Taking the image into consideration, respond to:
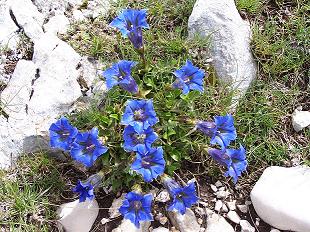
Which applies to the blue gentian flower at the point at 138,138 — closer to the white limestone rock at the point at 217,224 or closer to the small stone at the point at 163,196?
the small stone at the point at 163,196

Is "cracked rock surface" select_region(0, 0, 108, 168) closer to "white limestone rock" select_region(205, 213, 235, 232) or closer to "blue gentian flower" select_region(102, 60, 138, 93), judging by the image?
"blue gentian flower" select_region(102, 60, 138, 93)

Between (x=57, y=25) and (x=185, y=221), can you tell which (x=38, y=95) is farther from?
(x=185, y=221)

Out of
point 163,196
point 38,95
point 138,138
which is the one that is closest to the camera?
point 138,138

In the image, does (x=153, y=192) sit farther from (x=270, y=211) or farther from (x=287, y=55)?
(x=287, y=55)

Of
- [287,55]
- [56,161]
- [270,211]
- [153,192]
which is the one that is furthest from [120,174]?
[287,55]

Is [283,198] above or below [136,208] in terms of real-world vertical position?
below

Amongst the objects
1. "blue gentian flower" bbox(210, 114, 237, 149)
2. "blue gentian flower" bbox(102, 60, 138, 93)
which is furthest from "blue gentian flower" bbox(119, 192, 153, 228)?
"blue gentian flower" bbox(102, 60, 138, 93)

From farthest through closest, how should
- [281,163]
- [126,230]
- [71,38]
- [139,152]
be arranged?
[71,38] < [281,163] < [126,230] < [139,152]

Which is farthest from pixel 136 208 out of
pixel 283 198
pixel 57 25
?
pixel 57 25
